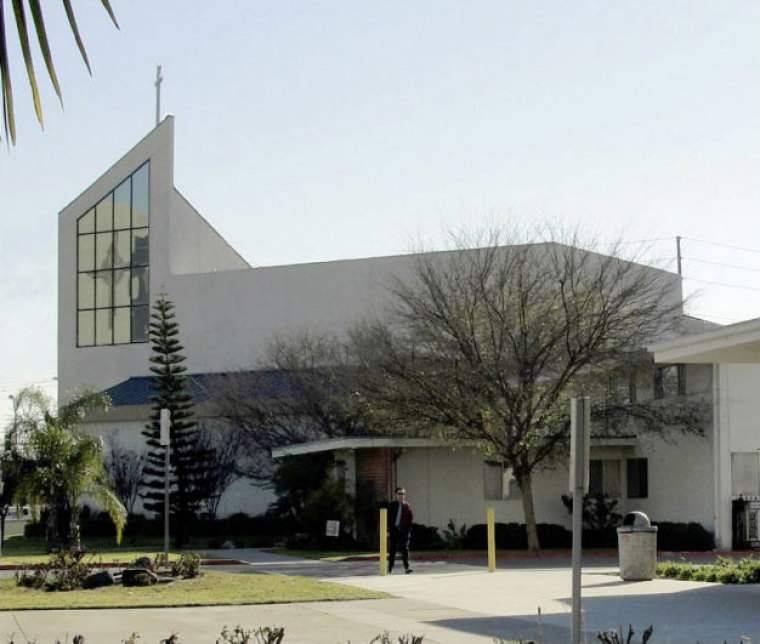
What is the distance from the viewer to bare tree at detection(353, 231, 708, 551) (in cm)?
3219

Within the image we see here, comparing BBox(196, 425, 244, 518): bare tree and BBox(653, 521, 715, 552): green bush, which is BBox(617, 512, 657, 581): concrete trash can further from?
BBox(196, 425, 244, 518): bare tree

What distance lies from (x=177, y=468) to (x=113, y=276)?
737 inches

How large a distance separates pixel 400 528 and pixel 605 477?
40.9ft

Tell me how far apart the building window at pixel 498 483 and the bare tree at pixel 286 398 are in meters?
4.13

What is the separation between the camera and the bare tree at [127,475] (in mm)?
48844

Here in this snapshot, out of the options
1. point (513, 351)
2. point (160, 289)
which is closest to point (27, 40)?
point (513, 351)

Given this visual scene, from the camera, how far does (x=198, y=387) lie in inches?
2061

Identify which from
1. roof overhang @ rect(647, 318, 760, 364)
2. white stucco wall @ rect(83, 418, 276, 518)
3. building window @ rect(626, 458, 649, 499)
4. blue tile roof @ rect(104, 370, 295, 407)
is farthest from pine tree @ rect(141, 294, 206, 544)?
roof overhang @ rect(647, 318, 760, 364)

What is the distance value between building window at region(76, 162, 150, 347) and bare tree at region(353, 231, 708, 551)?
26.1 m

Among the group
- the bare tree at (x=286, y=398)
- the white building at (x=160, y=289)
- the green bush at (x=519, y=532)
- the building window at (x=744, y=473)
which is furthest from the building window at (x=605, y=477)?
the white building at (x=160, y=289)

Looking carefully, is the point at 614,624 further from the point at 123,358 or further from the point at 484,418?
the point at 123,358

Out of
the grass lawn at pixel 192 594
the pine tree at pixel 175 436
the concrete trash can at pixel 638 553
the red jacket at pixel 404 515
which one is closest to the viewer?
the grass lawn at pixel 192 594

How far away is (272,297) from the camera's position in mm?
54688

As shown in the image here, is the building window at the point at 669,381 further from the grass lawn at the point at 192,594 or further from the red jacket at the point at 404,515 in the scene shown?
the grass lawn at the point at 192,594
